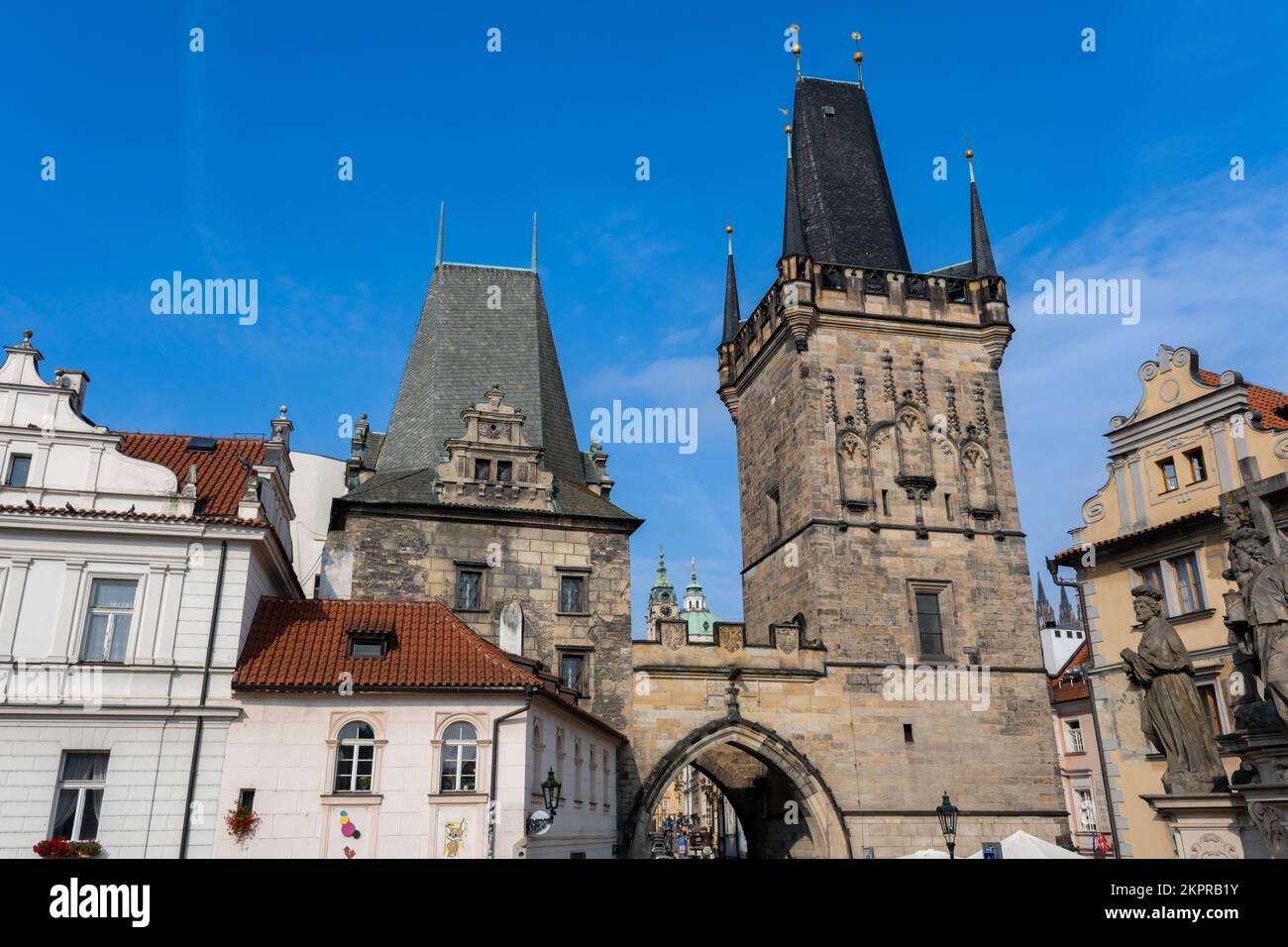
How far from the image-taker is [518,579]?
25.5 metres

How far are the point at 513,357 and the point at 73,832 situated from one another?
18.5 metres

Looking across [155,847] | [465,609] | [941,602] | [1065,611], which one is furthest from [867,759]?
[1065,611]

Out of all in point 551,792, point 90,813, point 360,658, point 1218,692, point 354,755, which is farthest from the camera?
point 1218,692

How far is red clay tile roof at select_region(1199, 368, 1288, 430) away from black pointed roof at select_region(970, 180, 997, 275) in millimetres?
12609

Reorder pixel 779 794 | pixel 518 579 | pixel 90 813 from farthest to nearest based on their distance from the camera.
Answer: pixel 779 794 → pixel 518 579 → pixel 90 813

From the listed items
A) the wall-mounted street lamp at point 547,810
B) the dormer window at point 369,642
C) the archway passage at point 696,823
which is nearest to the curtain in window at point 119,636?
the dormer window at point 369,642

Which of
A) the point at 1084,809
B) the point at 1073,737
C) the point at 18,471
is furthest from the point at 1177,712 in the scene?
the point at 1073,737

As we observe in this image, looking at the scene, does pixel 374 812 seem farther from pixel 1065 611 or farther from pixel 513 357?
pixel 1065 611

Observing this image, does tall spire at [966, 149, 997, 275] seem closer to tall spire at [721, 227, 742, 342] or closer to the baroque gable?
tall spire at [721, 227, 742, 342]

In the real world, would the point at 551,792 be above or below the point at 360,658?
below

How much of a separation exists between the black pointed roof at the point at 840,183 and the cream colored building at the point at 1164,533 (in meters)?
12.6

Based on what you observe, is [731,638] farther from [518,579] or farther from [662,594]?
[662,594]

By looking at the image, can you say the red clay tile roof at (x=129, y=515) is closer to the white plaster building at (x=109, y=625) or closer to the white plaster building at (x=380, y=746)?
the white plaster building at (x=109, y=625)

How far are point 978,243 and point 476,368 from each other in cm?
1776
